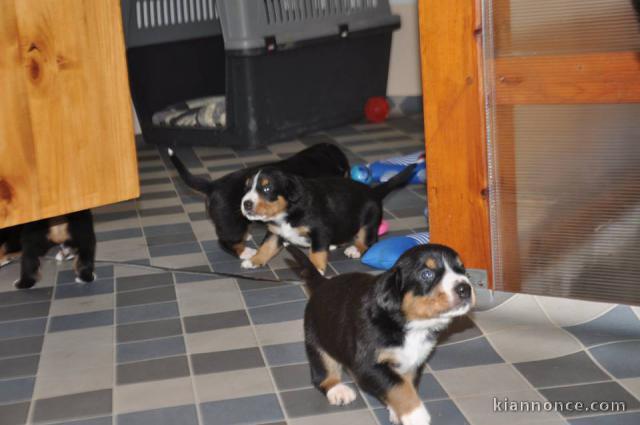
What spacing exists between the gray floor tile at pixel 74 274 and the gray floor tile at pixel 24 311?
251 mm

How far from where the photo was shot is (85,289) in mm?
3344

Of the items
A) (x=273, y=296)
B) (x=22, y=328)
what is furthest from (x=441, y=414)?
(x=22, y=328)

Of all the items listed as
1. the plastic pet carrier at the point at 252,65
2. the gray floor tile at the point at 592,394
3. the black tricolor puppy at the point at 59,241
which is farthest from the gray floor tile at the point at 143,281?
the plastic pet carrier at the point at 252,65

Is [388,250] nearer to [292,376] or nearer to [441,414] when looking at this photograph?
[292,376]

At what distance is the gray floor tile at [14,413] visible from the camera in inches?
89.7

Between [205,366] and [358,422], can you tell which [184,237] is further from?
[358,422]

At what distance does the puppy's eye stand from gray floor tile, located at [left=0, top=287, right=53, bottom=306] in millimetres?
1756

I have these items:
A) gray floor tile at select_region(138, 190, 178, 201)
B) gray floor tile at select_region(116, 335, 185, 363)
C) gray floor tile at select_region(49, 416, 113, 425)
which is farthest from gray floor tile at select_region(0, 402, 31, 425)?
gray floor tile at select_region(138, 190, 178, 201)

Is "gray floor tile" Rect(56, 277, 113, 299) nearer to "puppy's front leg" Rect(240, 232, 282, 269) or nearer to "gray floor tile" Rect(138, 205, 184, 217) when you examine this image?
"puppy's front leg" Rect(240, 232, 282, 269)

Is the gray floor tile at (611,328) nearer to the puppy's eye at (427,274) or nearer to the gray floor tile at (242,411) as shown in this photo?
the puppy's eye at (427,274)

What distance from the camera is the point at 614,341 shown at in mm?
2559

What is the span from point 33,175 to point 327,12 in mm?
4743

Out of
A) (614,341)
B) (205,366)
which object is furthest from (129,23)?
(614,341)

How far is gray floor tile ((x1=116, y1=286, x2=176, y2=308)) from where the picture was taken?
125 inches
